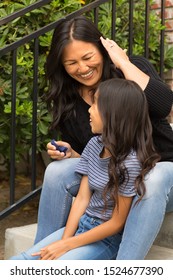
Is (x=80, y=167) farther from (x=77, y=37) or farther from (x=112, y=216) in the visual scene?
(x=77, y=37)

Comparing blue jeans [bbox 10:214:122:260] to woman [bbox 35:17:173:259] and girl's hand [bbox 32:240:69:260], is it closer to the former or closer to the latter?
girl's hand [bbox 32:240:69:260]

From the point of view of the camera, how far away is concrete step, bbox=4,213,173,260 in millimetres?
2679

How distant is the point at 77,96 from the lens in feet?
9.79

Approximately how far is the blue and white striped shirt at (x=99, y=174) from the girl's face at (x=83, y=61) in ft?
1.16

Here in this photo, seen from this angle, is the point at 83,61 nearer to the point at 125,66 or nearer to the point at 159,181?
the point at 125,66

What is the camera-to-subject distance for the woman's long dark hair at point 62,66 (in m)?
2.85

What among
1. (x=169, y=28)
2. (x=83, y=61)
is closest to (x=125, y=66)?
(x=83, y=61)

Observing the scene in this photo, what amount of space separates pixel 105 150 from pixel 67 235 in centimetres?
39

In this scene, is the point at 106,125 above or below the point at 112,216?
above

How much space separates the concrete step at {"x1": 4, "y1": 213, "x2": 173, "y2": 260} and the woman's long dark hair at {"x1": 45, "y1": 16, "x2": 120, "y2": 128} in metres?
0.55

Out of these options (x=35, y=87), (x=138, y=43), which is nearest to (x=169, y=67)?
(x=138, y=43)

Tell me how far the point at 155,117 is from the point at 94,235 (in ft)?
2.01

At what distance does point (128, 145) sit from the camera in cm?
243

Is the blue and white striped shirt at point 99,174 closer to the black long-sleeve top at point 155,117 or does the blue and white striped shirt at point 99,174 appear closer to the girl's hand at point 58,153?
the girl's hand at point 58,153
